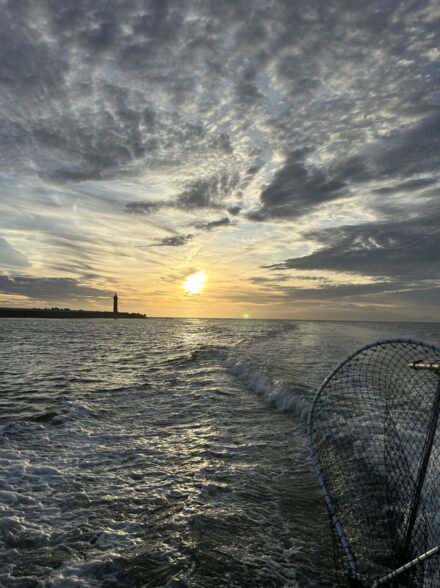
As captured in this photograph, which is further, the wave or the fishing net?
the wave

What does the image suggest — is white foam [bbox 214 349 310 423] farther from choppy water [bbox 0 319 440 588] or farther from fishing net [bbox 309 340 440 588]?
fishing net [bbox 309 340 440 588]

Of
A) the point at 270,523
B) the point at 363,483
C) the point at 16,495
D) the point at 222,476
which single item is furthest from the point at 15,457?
the point at 363,483

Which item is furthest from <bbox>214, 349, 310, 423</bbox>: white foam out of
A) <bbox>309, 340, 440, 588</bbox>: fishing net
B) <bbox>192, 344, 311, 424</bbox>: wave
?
<bbox>309, 340, 440, 588</bbox>: fishing net

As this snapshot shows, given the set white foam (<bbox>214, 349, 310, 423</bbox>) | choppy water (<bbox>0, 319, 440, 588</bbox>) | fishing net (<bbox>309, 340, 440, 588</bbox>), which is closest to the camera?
fishing net (<bbox>309, 340, 440, 588</bbox>)

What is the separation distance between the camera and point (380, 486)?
632 centimetres

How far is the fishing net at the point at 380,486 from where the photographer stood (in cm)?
384

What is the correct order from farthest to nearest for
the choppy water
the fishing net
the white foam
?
the white foam < the choppy water < the fishing net

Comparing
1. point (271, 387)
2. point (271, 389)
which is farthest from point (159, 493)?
point (271, 387)

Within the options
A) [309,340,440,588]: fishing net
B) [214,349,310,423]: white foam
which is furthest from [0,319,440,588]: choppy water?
[309,340,440,588]: fishing net

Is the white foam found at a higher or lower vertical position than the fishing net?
lower

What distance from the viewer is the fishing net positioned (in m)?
3.84

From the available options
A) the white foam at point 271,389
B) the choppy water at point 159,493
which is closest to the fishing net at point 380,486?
the choppy water at point 159,493

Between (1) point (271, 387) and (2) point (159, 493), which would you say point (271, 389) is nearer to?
(1) point (271, 387)

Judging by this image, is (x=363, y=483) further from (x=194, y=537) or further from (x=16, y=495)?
(x=16, y=495)
